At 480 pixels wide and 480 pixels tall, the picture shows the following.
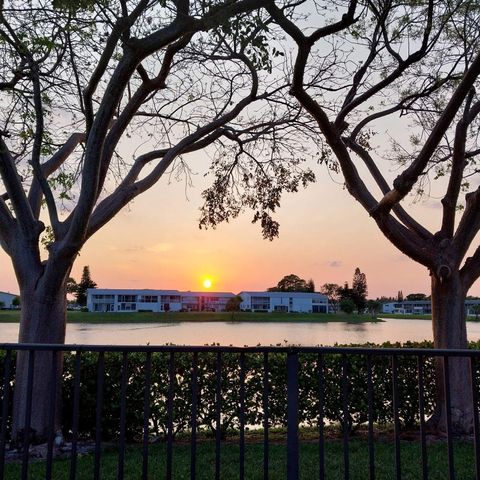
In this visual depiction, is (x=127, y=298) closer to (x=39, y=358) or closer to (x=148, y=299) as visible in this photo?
(x=148, y=299)

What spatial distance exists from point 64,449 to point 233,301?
250 ft

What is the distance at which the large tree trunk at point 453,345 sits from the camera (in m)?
7.23

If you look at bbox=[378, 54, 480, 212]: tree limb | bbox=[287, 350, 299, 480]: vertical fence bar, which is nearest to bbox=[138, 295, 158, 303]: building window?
bbox=[378, 54, 480, 212]: tree limb

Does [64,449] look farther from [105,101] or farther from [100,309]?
[100,309]

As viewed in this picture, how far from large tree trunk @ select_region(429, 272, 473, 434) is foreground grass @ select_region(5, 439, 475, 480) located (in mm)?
532

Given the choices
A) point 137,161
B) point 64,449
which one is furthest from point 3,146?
point 64,449

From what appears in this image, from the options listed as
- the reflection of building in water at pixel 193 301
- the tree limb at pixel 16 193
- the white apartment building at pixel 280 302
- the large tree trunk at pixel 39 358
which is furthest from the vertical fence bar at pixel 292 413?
the white apartment building at pixel 280 302

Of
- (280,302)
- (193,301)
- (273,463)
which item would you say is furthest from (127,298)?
(273,463)

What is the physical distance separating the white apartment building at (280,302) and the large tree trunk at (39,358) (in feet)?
286

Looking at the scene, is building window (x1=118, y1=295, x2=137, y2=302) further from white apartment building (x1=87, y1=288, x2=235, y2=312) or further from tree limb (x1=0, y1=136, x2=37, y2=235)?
tree limb (x1=0, y1=136, x2=37, y2=235)

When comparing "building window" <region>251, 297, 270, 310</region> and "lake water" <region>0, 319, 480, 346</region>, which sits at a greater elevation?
"building window" <region>251, 297, 270, 310</region>

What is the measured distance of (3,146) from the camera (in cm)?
662

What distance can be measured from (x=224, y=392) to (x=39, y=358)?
2524mm

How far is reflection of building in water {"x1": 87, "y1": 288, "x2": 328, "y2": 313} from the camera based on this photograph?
283 feet
